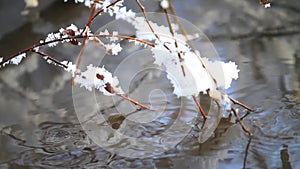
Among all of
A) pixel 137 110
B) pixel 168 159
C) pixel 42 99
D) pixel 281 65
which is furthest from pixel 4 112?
pixel 281 65

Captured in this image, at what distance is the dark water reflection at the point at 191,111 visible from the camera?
0.90 metres

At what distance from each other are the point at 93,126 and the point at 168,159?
0.23 metres

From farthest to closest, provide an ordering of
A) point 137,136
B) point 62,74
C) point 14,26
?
point 14,26 < point 62,74 < point 137,136

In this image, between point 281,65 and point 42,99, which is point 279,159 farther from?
point 42,99

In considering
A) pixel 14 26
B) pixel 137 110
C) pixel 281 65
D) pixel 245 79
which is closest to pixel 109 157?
pixel 137 110

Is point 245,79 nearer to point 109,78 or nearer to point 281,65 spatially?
point 281,65

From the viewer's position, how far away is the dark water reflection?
35.4 inches

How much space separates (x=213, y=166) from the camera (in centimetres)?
87

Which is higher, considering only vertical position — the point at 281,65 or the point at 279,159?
the point at 281,65

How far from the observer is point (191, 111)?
1.06m

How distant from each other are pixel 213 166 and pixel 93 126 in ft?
1.02

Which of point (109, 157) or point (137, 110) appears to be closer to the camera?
point (109, 157)

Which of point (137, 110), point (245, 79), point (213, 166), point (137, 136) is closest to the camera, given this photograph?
point (213, 166)

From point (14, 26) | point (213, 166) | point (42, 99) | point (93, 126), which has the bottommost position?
point (213, 166)
